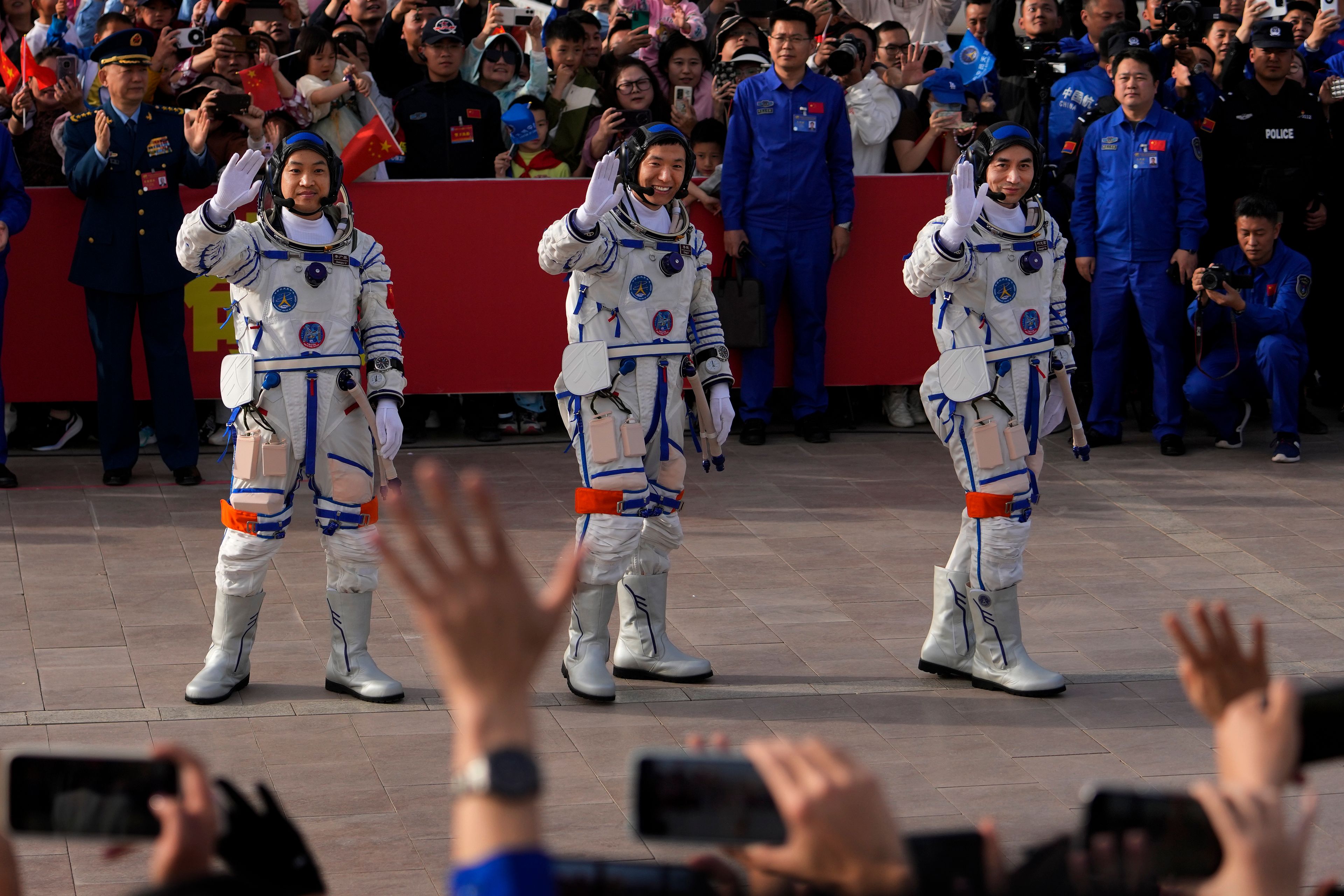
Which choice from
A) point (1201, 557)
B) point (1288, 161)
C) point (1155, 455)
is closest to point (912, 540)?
point (1201, 557)

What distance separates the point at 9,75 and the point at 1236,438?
25.4 ft

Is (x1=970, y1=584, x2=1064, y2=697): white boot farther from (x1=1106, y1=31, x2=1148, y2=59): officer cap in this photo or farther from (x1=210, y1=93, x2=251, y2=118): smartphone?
(x1=1106, y1=31, x2=1148, y2=59): officer cap

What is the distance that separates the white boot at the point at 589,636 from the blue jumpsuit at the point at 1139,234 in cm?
512

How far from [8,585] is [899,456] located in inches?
204

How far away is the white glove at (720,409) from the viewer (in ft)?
21.7

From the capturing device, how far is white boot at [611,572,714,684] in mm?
6512

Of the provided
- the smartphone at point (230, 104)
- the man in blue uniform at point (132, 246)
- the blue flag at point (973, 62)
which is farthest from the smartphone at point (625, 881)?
the blue flag at point (973, 62)

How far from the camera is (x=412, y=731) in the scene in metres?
5.89

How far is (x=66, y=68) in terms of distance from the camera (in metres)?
9.29

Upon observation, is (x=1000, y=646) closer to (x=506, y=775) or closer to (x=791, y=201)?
(x=791, y=201)

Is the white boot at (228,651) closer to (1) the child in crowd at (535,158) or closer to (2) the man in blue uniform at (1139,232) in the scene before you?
(1) the child in crowd at (535,158)

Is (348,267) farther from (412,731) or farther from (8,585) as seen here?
(8,585)

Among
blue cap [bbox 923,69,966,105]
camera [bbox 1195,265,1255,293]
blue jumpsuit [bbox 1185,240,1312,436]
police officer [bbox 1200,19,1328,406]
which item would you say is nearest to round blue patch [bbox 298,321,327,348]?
blue cap [bbox 923,69,966,105]

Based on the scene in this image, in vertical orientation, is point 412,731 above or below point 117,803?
below
